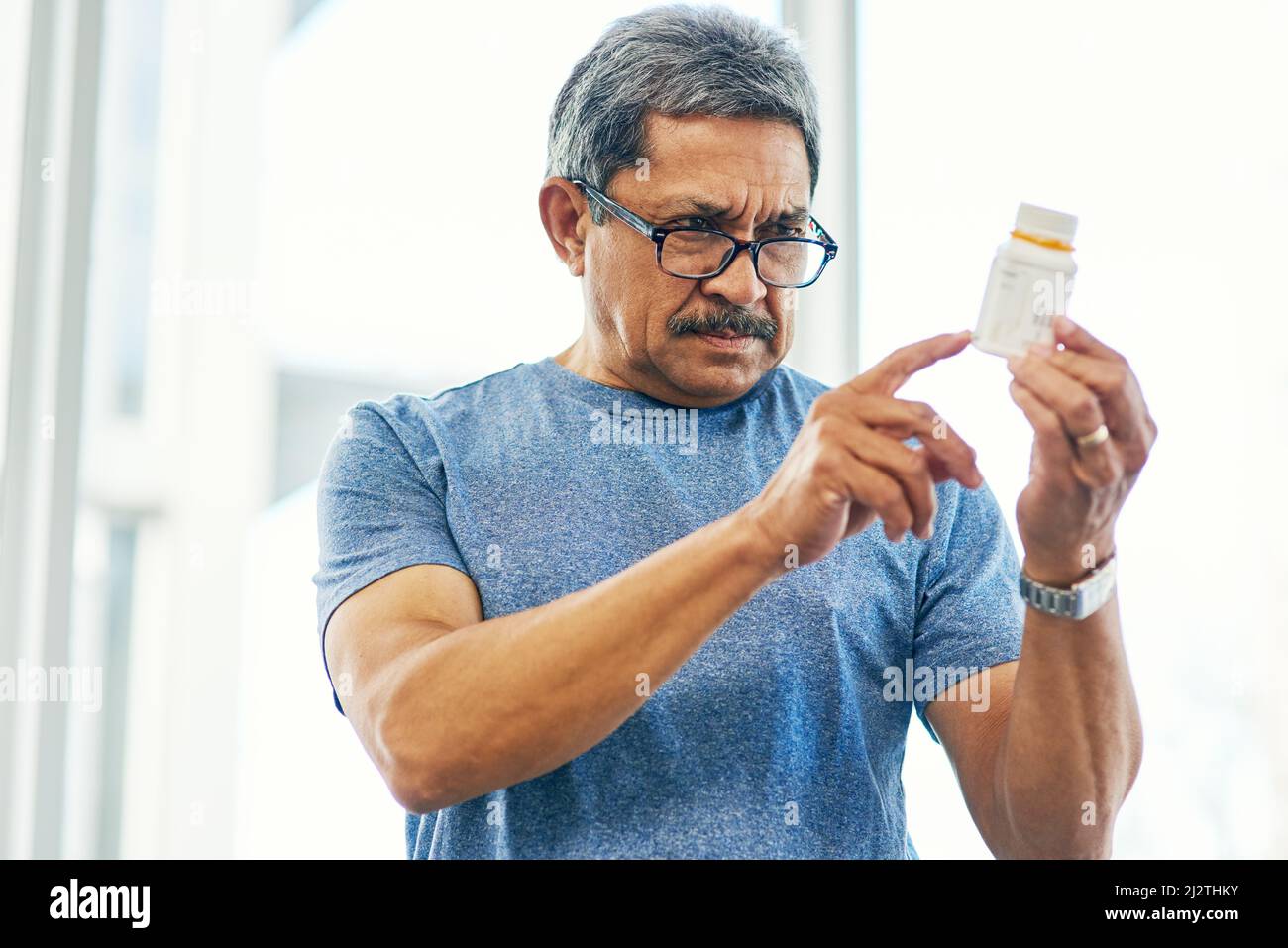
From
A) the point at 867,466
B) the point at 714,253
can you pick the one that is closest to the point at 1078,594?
the point at 867,466

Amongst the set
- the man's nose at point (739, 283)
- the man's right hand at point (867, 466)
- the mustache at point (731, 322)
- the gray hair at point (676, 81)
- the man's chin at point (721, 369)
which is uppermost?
the gray hair at point (676, 81)

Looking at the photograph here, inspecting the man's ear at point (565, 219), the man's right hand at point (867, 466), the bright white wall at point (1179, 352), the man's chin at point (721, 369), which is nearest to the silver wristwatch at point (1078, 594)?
the man's right hand at point (867, 466)

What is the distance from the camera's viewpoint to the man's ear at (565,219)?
145 cm

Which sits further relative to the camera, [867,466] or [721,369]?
[721,369]

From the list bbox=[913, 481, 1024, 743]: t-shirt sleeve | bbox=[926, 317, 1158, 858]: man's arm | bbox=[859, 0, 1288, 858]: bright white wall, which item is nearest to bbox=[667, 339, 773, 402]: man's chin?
bbox=[913, 481, 1024, 743]: t-shirt sleeve

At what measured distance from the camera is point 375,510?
4.07 ft

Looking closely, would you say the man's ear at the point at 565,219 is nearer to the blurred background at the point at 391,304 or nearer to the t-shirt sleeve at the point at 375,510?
the t-shirt sleeve at the point at 375,510

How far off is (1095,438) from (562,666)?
0.43m

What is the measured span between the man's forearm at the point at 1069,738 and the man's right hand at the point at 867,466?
180 mm

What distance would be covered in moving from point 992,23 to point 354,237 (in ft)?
4.02

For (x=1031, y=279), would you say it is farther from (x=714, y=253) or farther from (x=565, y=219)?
(x=565, y=219)

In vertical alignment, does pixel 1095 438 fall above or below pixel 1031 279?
below

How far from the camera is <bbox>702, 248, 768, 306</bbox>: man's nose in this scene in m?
1.27

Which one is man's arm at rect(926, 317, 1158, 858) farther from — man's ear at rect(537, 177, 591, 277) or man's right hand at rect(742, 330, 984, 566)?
man's ear at rect(537, 177, 591, 277)
